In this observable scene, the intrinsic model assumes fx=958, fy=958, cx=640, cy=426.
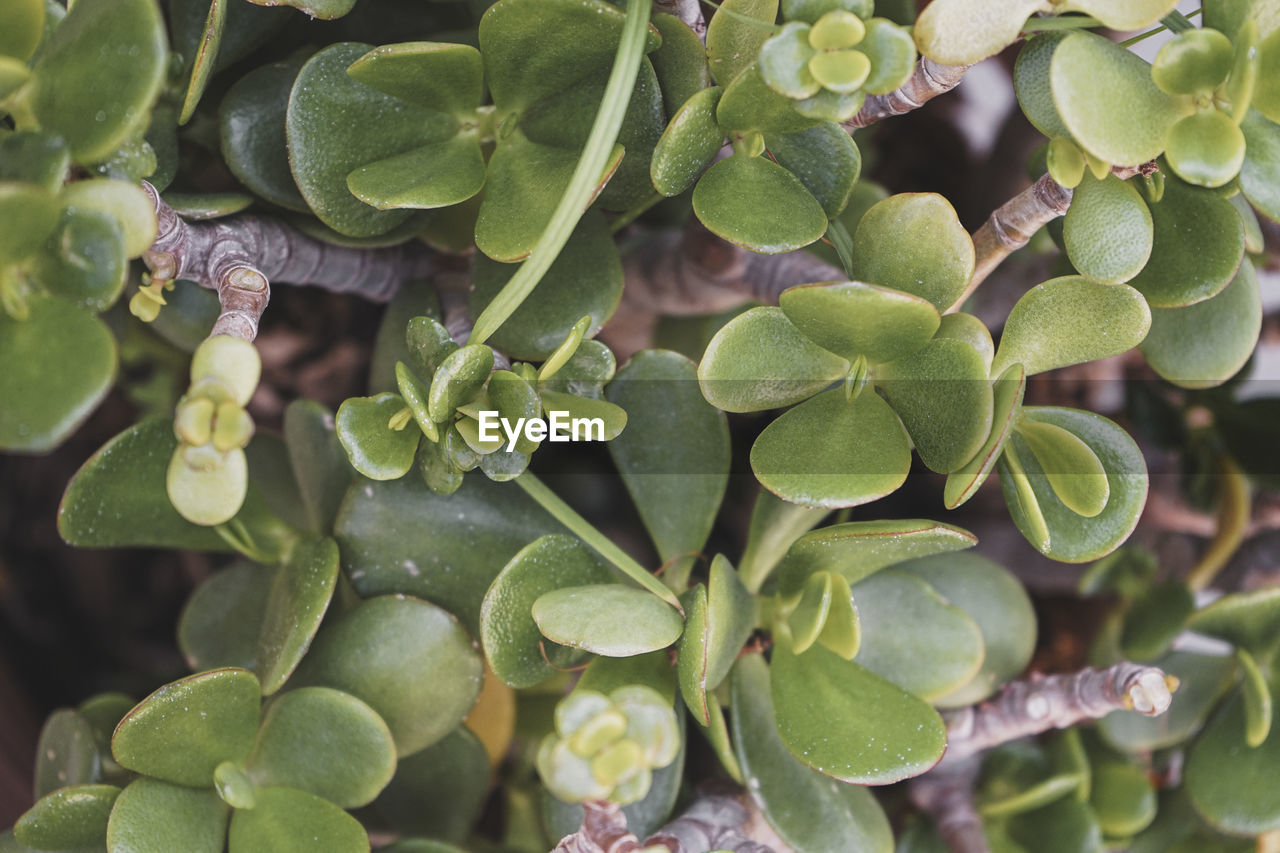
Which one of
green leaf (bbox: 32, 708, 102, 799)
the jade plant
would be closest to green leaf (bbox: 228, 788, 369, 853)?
the jade plant

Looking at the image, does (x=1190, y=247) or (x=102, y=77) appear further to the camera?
(x=1190, y=247)

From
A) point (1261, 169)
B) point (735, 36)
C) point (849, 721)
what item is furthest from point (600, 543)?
point (1261, 169)

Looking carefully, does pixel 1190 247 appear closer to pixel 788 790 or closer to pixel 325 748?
pixel 788 790

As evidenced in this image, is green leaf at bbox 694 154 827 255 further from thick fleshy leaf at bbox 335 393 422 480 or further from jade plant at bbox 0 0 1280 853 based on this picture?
thick fleshy leaf at bbox 335 393 422 480

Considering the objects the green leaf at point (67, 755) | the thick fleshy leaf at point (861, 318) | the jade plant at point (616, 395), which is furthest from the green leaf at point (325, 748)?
the thick fleshy leaf at point (861, 318)

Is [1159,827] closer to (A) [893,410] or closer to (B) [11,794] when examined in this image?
(A) [893,410]

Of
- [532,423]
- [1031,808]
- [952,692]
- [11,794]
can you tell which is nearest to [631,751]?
[532,423]

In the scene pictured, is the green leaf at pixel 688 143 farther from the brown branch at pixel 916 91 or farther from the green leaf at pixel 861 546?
the green leaf at pixel 861 546
